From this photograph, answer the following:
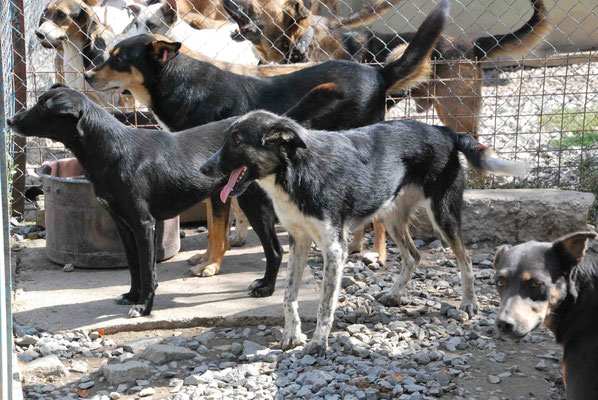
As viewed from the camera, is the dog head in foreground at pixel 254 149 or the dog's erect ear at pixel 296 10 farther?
the dog's erect ear at pixel 296 10

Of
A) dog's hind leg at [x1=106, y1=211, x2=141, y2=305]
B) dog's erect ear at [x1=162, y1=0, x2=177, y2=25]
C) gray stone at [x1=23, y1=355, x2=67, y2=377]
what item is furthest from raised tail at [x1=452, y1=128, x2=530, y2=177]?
dog's erect ear at [x1=162, y1=0, x2=177, y2=25]

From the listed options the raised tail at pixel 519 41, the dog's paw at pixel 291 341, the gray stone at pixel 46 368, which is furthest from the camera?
the raised tail at pixel 519 41

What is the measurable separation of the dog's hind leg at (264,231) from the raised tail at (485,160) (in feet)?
4.14

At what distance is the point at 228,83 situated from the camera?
592cm

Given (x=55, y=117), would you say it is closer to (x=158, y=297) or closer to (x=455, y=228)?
→ (x=158, y=297)

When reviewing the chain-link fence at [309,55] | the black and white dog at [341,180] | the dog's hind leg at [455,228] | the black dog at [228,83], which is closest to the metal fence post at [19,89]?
the chain-link fence at [309,55]

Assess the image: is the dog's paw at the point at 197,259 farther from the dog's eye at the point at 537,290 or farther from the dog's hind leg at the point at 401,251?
the dog's eye at the point at 537,290

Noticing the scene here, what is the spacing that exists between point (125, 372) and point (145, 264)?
915 millimetres

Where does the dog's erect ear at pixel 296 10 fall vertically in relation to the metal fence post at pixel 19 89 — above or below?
above

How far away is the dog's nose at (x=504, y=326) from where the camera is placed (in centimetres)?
364

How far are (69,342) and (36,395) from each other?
0.61m

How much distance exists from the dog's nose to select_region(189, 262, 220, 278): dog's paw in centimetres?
263

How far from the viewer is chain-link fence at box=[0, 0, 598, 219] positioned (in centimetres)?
716

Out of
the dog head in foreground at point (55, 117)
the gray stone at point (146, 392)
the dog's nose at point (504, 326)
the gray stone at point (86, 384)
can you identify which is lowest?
the gray stone at point (86, 384)
